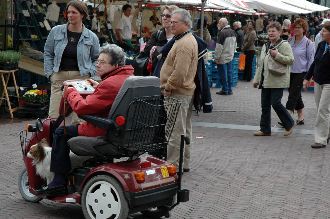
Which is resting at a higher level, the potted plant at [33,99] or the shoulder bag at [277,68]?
the shoulder bag at [277,68]

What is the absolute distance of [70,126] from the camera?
5477mm

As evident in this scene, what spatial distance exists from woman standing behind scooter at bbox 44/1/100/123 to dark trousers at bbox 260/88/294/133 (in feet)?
11.0

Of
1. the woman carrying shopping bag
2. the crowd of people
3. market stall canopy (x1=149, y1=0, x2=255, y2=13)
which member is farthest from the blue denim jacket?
market stall canopy (x1=149, y1=0, x2=255, y2=13)

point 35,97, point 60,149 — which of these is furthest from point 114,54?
point 35,97

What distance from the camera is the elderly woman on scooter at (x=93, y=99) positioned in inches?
206

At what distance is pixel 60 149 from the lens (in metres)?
5.41

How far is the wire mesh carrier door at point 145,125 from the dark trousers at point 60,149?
552 millimetres

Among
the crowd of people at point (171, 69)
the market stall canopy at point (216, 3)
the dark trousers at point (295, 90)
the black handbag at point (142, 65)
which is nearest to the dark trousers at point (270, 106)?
the crowd of people at point (171, 69)

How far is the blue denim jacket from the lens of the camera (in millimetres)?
7602

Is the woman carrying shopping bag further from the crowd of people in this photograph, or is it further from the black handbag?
the black handbag

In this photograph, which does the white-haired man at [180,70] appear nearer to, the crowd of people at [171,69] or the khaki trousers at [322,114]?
the crowd of people at [171,69]

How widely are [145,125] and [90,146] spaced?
48 centimetres

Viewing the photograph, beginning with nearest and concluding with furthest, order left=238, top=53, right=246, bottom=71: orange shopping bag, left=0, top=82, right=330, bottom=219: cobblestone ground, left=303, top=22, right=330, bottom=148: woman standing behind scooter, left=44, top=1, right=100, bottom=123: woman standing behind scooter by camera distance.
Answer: left=0, top=82, right=330, bottom=219: cobblestone ground, left=44, top=1, right=100, bottom=123: woman standing behind scooter, left=303, top=22, right=330, bottom=148: woman standing behind scooter, left=238, top=53, right=246, bottom=71: orange shopping bag

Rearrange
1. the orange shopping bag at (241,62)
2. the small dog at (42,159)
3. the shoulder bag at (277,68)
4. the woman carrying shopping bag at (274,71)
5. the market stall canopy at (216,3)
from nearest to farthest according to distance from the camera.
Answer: the small dog at (42,159) < the woman carrying shopping bag at (274,71) < the shoulder bag at (277,68) < the market stall canopy at (216,3) < the orange shopping bag at (241,62)
